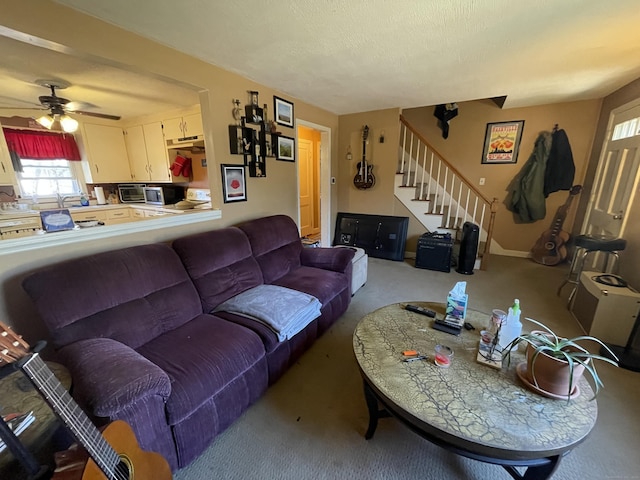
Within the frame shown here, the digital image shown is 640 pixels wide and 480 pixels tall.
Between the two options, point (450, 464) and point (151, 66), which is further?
point (151, 66)

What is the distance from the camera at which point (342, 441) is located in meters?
1.39

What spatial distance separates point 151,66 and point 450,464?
3089 mm

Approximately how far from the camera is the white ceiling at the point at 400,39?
152cm

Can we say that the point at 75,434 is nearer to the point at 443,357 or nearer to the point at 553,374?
the point at 443,357

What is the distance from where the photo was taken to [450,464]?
1.27 meters

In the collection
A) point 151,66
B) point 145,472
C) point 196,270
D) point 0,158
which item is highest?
point 151,66

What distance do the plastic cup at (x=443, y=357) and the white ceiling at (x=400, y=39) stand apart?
1.93 meters

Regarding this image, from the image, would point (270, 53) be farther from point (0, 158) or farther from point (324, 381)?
point (0, 158)

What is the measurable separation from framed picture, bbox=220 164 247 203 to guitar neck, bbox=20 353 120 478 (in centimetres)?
195

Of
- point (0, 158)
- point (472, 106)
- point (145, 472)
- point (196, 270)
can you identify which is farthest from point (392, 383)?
point (0, 158)

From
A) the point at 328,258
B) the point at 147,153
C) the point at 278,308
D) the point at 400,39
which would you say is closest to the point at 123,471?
the point at 278,308

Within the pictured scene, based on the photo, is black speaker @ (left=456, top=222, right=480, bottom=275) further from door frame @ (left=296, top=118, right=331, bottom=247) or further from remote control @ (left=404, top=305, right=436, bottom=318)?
remote control @ (left=404, top=305, right=436, bottom=318)

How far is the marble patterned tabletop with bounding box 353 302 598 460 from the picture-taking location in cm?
93

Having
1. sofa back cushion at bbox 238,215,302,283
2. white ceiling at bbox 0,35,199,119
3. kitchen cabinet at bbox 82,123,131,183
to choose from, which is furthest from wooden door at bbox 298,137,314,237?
kitchen cabinet at bbox 82,123,131,183
